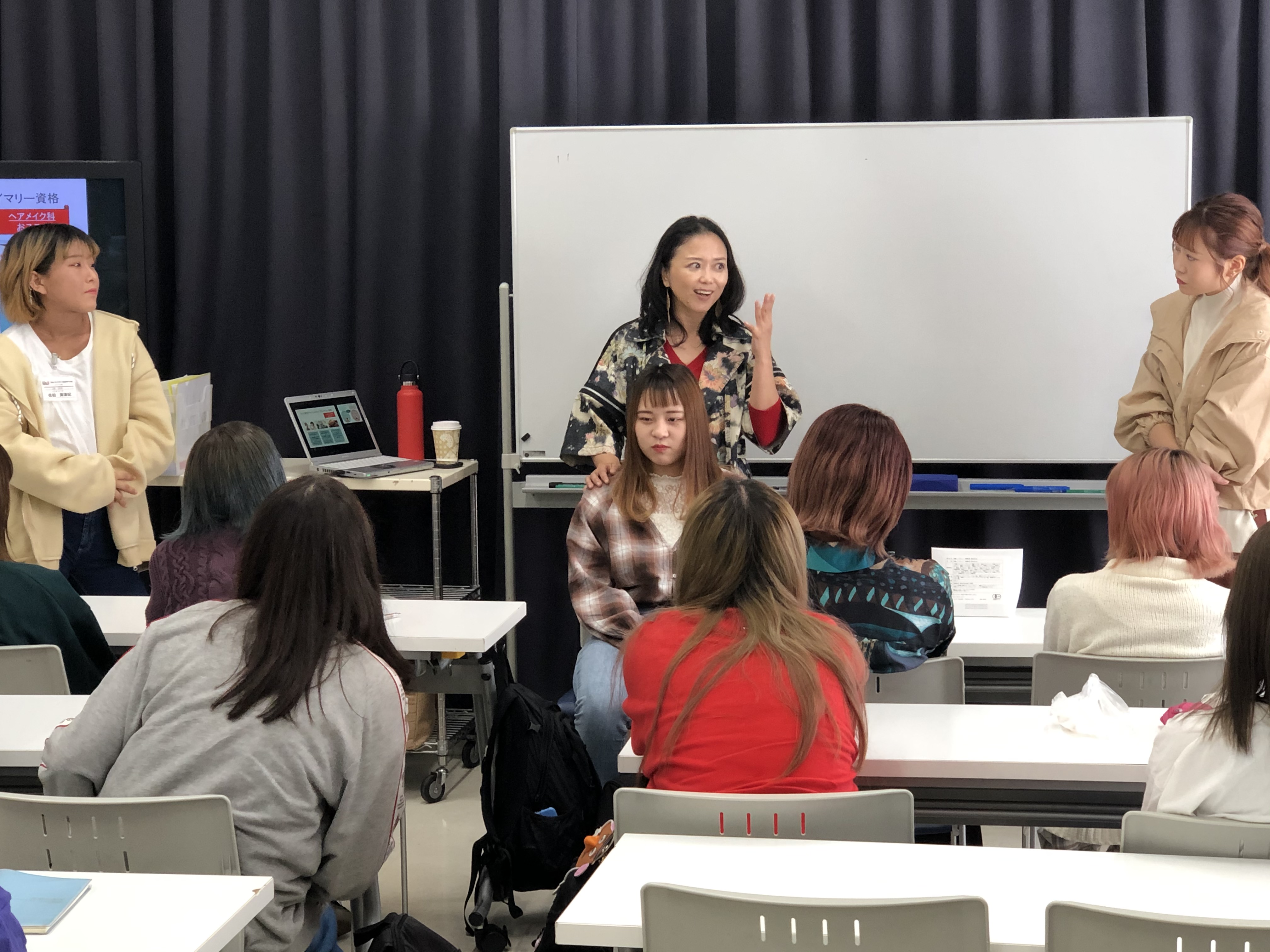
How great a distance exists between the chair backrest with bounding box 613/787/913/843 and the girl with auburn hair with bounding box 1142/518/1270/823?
1.17 feet

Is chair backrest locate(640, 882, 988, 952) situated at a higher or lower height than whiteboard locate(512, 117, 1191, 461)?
lower

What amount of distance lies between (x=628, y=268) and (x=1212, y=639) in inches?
94.1

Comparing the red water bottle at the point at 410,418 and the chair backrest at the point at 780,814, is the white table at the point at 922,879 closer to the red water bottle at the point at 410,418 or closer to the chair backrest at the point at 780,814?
the chair backrest at the point at 780,814

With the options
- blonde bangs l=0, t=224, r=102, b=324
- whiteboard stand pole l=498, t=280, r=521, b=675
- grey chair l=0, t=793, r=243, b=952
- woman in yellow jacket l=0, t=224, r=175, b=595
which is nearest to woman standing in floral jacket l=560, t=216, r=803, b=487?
whiteboard stand pole l=498, t=280, r=521, b=675

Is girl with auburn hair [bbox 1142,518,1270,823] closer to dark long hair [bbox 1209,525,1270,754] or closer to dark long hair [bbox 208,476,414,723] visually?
dark long hair [bbox 1209,525,1270,754]

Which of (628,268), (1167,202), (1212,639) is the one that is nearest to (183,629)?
(1212,639)

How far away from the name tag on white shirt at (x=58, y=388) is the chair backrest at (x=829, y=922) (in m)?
2.86

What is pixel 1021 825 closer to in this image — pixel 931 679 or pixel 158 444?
pixel 931 679

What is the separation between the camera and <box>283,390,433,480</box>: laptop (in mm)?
4172

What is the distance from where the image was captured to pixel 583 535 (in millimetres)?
3014

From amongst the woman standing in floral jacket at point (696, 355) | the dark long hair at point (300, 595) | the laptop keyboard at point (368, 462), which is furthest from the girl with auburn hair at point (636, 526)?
the laptop keyboard at point (368, 462)

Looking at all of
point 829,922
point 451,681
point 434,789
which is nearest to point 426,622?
point 451,681

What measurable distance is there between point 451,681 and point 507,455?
4.22ft

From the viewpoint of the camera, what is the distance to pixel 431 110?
452 cm
